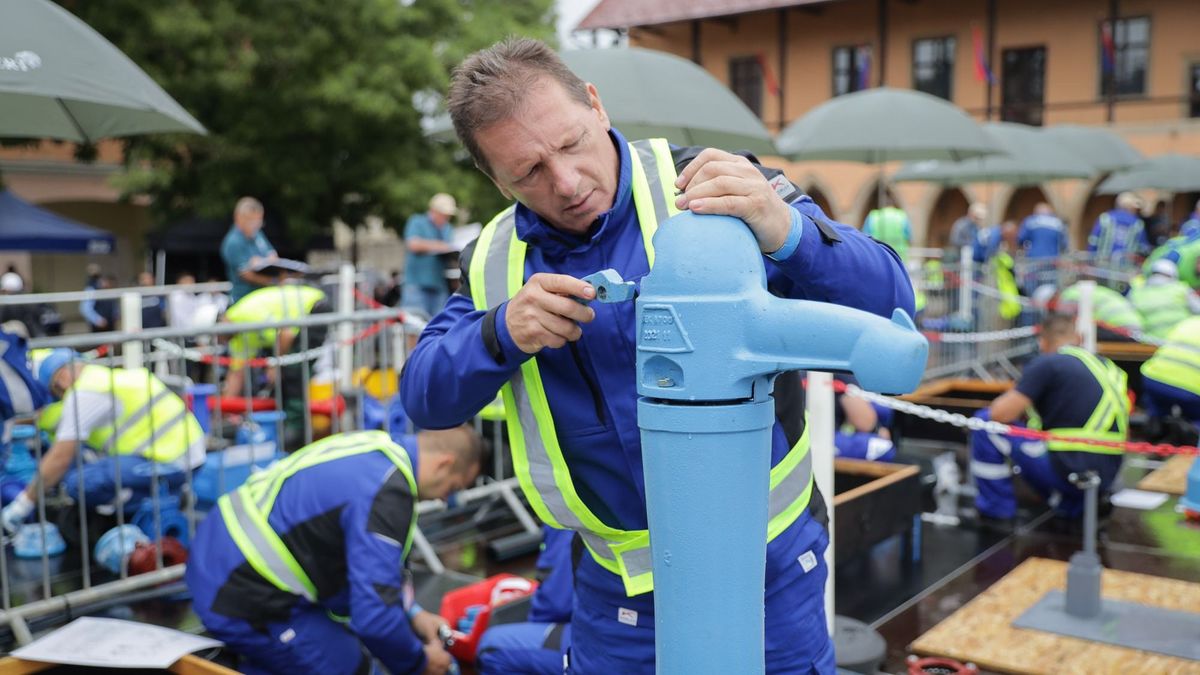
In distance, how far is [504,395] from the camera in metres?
1.92

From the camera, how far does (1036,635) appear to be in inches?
187

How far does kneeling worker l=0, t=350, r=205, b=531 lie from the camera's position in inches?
209

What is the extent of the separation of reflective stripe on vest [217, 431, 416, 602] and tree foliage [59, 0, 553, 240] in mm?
15693

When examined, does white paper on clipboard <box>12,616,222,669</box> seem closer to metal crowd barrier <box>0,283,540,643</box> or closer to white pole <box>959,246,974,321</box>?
metal crowd barrier <box>0,283,540,643</box>

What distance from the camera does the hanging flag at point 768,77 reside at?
3266 cm

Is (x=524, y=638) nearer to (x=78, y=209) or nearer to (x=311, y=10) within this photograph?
(x=311, y=10)

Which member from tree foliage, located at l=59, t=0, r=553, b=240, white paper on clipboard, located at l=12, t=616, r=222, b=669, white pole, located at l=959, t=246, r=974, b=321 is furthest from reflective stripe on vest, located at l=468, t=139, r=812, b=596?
tree foliage, located at l=59, t=0, r=553, b=240

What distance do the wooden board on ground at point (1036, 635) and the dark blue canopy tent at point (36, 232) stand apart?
14.0 meters

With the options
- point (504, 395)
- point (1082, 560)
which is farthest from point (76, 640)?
point (1082, 560)

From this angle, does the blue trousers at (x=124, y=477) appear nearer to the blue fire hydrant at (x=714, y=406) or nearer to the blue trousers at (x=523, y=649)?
the blue trousers at (x=523, y=649)

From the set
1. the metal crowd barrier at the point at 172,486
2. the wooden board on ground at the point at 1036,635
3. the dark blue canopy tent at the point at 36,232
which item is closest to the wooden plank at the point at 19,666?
the metal crowd barrier at the point at 172,486

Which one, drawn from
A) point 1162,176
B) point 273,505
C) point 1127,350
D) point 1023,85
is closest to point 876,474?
point 273,505

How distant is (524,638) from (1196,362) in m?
6.40

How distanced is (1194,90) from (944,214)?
709 centimetres
